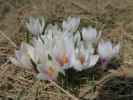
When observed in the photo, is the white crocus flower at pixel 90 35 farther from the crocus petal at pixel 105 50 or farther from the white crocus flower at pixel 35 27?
the white crocus flower at pixel 35 27

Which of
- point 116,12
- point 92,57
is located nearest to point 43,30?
point 92,57

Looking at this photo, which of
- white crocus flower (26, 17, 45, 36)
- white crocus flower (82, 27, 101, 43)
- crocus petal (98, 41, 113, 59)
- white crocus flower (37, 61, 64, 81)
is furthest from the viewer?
white crocus flower (26, 17, 45, 36)

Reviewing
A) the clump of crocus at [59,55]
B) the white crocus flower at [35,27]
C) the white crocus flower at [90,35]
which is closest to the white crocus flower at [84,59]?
the clump of crocus at [59,55]

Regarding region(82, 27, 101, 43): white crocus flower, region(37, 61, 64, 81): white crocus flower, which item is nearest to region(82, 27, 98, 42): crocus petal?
region(82, 27, 101, 43): white crocus flower

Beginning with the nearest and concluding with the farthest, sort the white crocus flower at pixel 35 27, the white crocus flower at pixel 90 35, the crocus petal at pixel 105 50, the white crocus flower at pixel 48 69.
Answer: the white crocus flower at pixel 48 69 < the crocus petal at pixel 105 50 < the white crocus flower at pixel 90 35 < the white crocus flower at pixel 35 27

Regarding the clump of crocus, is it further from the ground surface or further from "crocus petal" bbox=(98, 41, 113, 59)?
the ground surface

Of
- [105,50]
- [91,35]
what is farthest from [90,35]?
[105,50]
